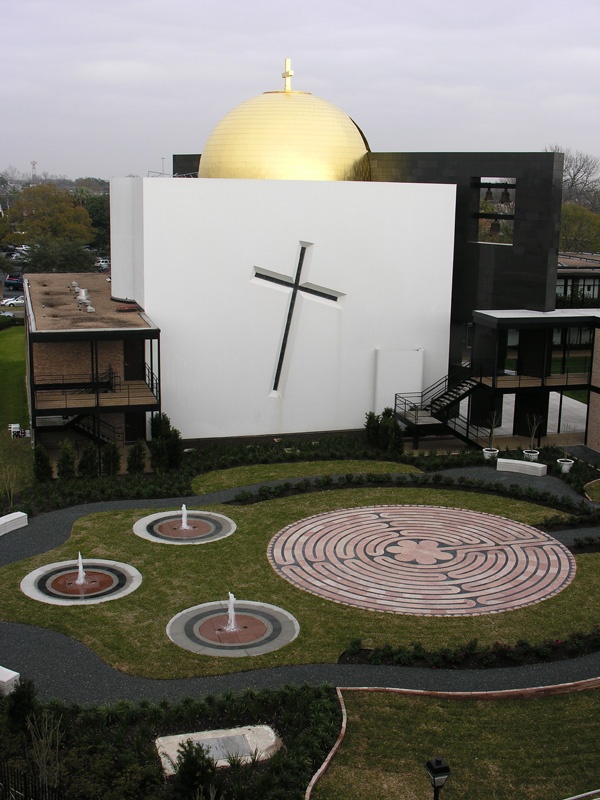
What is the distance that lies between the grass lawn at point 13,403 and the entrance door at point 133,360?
4528 mm

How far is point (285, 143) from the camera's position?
34.1m

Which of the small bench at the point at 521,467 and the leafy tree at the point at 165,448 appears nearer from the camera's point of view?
the leafy tree at the point at 165,448

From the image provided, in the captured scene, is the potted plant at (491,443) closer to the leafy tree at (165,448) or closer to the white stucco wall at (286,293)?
the white stucco wall at (286,293)

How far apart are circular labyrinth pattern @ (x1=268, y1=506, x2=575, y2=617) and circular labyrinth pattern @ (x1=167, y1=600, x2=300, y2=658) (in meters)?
1.63

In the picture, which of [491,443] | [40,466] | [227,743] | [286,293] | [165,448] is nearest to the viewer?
[227,743]

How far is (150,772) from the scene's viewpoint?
44.4 ft

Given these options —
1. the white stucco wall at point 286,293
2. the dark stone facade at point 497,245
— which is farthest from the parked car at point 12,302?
the dark stone facade at point 497,245

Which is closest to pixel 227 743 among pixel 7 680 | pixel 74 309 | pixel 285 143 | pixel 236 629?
pixel 7 680

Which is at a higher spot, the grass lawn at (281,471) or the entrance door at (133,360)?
the entrance door at (133,360)

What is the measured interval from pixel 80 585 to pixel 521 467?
50.1ft

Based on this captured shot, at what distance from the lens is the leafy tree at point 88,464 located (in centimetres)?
2853

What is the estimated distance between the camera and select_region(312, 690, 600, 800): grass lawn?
13.7 m

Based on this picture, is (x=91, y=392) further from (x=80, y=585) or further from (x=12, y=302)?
(x=12, y=302)

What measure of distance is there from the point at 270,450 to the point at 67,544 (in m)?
9.84
